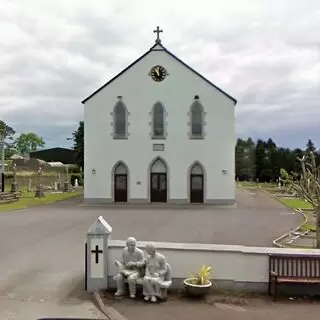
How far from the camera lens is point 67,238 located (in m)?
18.3

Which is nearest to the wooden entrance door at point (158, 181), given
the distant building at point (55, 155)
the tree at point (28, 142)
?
the distant building at point (55, 155)

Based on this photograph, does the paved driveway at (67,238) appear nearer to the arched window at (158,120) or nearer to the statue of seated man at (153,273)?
the statue of seated man at (153,273)

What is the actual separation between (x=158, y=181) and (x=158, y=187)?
0.45 metres

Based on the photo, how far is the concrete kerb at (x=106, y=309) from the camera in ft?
28.6

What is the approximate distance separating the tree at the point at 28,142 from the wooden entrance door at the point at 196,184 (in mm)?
96072

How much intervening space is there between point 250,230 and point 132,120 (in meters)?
18.8

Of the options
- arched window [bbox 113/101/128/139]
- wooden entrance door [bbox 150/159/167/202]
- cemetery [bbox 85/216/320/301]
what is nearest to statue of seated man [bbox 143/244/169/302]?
cemetery [bbox 85/216/320/301]

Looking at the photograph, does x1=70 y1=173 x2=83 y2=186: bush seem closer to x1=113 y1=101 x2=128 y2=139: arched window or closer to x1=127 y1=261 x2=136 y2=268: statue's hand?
x1=113 y1=101 x2=128 y2=139: arched window

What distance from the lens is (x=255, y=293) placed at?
1041 centimetres

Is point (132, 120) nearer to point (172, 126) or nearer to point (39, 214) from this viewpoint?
point (172, 126)

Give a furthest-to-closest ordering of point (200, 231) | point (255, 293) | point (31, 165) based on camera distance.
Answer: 1. point (31, 165)
2. point (200, 231)
3. point (255, 293)

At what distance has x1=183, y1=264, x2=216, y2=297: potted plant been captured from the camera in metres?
9.84

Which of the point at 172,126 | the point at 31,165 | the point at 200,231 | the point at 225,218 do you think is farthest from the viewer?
the point at 31,165

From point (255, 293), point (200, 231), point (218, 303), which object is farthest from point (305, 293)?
point (200, 231)
